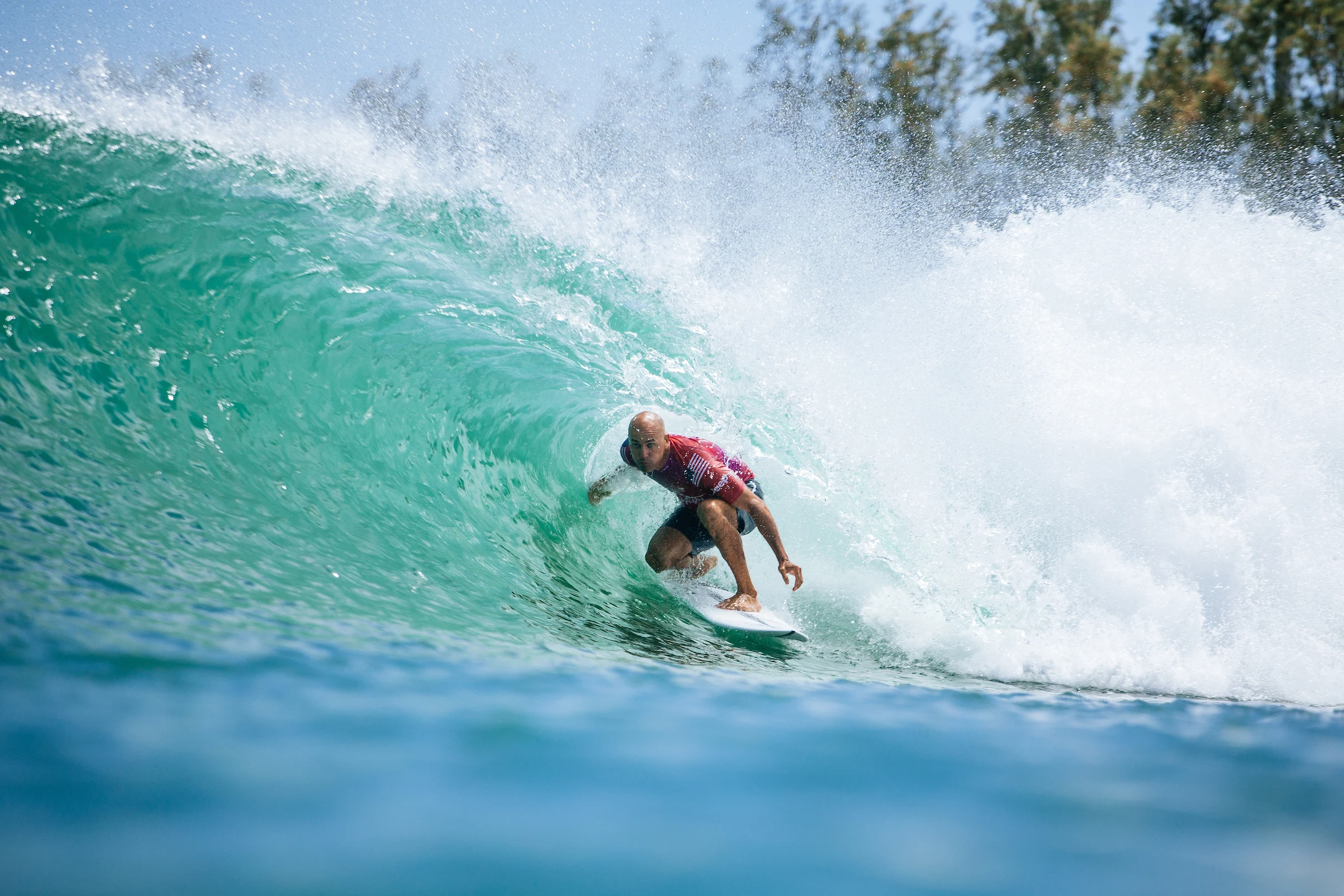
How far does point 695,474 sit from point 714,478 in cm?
11

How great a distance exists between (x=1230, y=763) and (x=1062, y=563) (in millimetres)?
2988

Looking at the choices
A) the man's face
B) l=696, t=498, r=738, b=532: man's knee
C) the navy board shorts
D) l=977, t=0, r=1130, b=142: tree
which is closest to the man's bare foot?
l=696, t=498, r=738, b=532: man's knee

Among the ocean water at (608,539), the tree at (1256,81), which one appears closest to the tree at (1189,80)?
the tree at (1256,81)

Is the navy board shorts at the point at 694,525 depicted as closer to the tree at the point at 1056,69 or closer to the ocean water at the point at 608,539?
the ocean water at the point at 608,539

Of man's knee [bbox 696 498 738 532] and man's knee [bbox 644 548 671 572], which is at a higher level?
man's knee [bbox 696 498 738 532]

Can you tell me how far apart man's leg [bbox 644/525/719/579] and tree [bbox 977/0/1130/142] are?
18197 millimetres

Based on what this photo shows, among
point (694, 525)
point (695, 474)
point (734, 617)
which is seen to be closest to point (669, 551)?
point (694, 525)

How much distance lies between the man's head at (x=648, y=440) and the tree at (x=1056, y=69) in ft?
60.2

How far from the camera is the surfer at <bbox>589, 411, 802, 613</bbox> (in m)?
4.39

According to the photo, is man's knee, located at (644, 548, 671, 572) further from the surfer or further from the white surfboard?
the white surfboard

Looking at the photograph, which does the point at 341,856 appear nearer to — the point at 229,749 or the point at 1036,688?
the point at 229,749

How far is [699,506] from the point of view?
4566mm

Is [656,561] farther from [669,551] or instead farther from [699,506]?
[699,506]

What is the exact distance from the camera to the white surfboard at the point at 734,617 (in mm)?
4059
